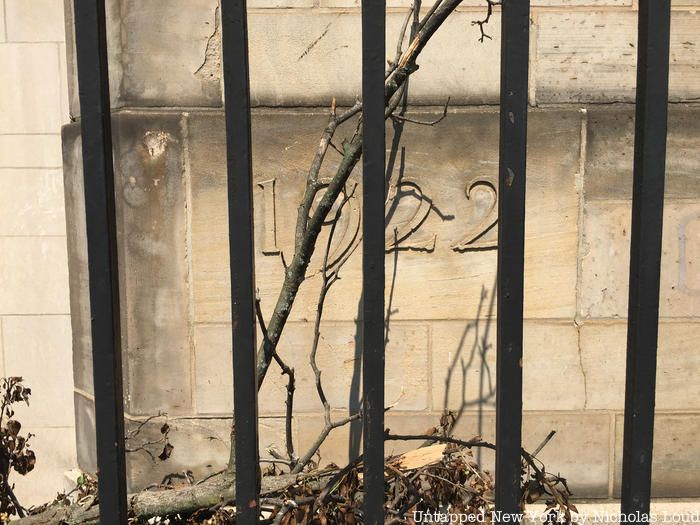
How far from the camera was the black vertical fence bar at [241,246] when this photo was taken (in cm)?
96

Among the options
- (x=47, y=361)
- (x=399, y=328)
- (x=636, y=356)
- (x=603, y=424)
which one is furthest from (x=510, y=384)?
(x=47, y=361)

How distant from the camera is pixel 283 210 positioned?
121 inches

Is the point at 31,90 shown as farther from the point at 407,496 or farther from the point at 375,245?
the point at 375,245

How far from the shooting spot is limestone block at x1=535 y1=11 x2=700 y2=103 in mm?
3012

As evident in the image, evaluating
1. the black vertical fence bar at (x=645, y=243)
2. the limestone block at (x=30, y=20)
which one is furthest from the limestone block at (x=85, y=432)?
the black vertical fence bar at (x=645, y=243)

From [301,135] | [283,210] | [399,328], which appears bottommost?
[399,328]

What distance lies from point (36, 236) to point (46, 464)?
1.26 metres

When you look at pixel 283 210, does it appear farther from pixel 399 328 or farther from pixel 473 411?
pixel 473 411

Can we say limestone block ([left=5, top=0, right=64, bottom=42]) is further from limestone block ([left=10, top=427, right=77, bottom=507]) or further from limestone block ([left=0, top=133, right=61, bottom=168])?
limestone block ([left=10, top=427, right=77, bottom=507])

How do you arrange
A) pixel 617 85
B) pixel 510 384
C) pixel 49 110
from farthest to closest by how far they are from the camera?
pixel 49 110 → pixel 617 85 → pixel 510 384

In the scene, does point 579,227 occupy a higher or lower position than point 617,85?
lower

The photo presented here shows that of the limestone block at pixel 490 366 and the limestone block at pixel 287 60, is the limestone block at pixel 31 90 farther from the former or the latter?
the limestone block at pixel 490 366

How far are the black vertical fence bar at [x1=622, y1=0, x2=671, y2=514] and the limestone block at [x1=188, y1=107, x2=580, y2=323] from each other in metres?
2.07

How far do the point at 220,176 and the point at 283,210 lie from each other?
1.06 feet
